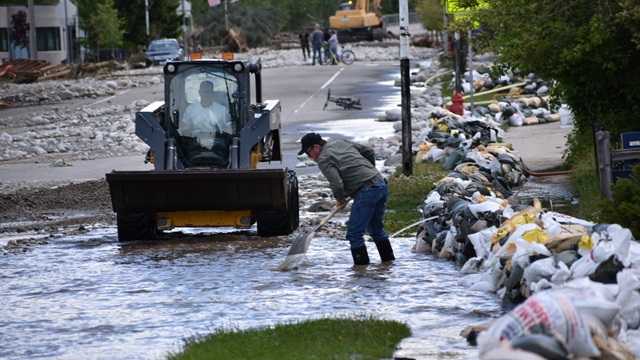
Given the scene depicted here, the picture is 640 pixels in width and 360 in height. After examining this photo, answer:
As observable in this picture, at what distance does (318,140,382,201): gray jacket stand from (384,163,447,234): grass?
3209 millimetres

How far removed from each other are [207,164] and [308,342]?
29.4ft

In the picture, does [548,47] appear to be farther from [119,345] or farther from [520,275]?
[119,345]

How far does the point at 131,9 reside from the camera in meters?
97.9

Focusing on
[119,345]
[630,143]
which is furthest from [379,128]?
[119,345]

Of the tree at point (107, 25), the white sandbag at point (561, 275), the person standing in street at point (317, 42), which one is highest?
the tree at point (107, 25)

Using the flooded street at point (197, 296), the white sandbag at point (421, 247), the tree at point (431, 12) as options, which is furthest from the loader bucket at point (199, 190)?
the tree at point (431, 12)

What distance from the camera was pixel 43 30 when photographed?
9731 centimetres

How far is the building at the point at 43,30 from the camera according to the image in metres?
95.8

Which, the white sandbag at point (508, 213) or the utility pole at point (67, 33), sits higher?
the utility pole at point (67, 33)

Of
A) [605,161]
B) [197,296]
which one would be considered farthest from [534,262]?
[605,161]

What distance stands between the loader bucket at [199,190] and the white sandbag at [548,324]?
31.4 feet

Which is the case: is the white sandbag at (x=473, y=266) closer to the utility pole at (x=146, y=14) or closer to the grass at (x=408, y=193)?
the grass at (x=408, y=193)

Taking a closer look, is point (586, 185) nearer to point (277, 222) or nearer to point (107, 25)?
point (277, 222)

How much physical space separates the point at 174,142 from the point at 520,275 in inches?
323
